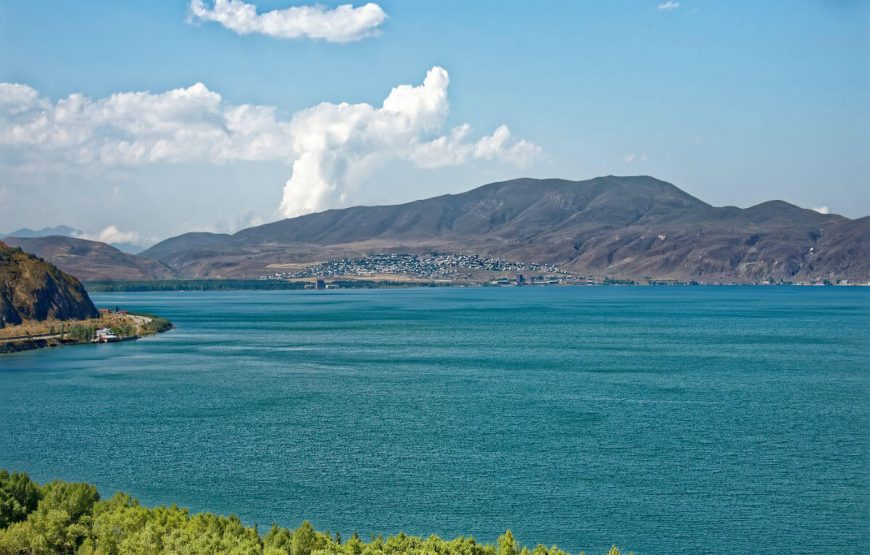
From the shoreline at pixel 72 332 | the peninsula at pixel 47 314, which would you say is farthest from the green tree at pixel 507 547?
the peninsula at pixel 47 314

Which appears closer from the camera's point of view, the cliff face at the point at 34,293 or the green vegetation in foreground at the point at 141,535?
Result: the green vegetation in foreground at the point at 141,535

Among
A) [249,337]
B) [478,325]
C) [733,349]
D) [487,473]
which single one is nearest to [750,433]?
[487,473]

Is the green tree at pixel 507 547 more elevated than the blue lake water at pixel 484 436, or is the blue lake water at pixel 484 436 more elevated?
the green tree at pixel 507 547

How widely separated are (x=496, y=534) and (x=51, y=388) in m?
41.9

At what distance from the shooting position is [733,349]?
8400 centimetres

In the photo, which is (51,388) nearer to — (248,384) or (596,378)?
(248,384)

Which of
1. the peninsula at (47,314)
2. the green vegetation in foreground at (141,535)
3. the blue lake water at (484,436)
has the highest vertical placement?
the peninsula at (47,314)

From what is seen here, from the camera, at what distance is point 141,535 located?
78.6ft

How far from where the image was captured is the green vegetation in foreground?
23.0 meters

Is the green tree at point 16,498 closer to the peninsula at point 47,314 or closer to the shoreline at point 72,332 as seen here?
→ the shoreline at point 72,332

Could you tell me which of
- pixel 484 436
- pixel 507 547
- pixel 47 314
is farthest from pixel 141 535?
pixel 47 314

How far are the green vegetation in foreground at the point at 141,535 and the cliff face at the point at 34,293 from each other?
81.6 m

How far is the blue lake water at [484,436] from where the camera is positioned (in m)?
Answer: 31.2

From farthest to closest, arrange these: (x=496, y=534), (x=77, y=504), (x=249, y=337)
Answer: (x=249, y=337)
(x=496, y=534)
(x=77, y=504)
